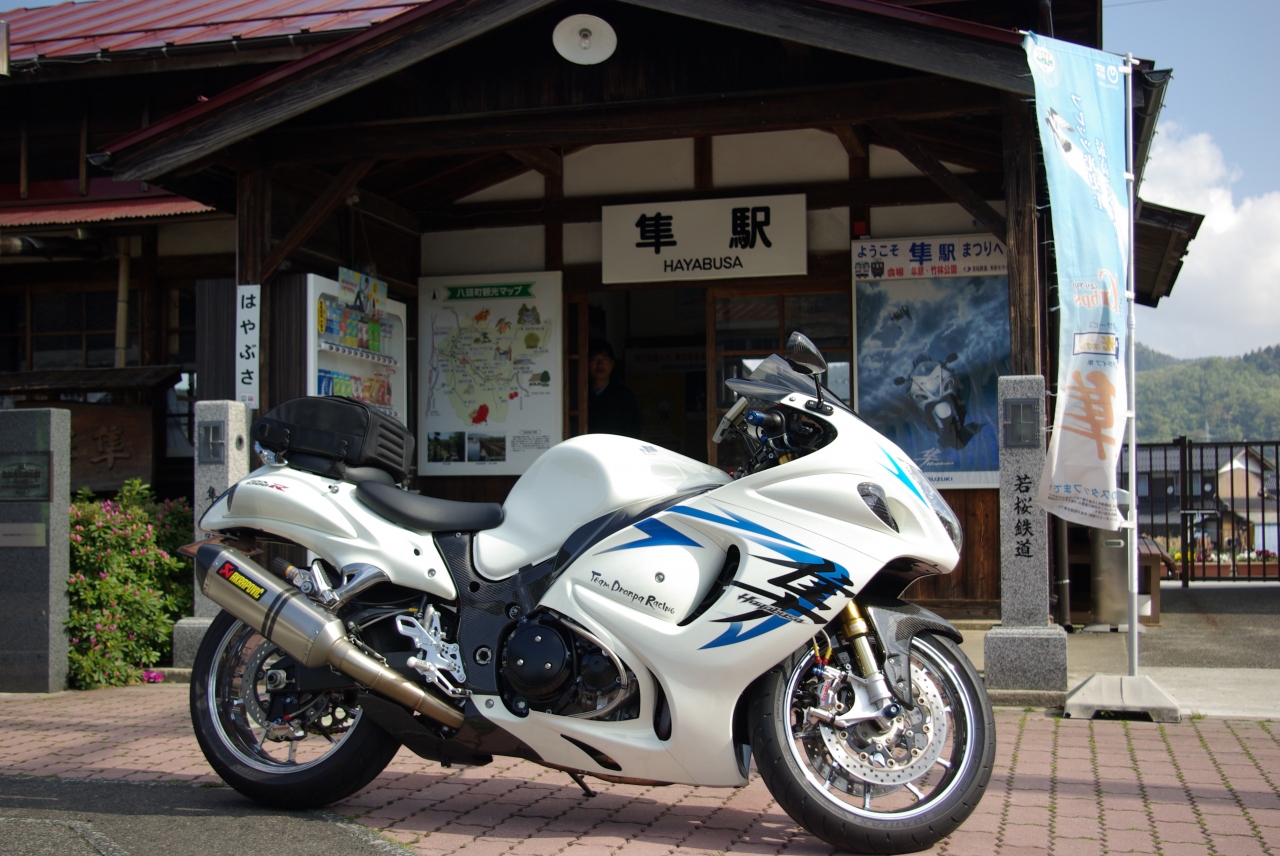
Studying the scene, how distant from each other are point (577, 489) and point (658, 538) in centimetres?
33

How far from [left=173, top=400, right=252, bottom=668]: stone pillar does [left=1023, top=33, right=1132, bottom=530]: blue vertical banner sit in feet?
15.1

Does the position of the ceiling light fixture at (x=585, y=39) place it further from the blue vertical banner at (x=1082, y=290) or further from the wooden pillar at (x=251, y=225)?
the blue vertical banner at (x=1082, y=290)

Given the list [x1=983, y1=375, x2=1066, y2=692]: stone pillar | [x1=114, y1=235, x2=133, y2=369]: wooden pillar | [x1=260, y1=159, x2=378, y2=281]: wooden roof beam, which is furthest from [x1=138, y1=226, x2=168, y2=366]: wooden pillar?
[x1=983, y1=375, x2=1066, y2=692]: stone pillar

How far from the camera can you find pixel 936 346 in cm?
816

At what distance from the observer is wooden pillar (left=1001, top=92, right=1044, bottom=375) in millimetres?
6098

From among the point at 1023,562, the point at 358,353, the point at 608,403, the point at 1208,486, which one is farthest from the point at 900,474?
the point at 1208,486

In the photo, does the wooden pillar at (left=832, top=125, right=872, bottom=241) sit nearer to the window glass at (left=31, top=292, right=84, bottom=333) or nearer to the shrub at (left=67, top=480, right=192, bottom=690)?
the shrub at (left=67, top=480, right=192, bottom=690)

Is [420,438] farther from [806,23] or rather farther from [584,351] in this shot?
[806,23]

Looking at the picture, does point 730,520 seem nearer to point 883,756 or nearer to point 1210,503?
point 883,756

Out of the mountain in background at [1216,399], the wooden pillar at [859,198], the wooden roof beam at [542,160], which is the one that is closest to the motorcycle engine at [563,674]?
the wooden roof beam at [542,160]

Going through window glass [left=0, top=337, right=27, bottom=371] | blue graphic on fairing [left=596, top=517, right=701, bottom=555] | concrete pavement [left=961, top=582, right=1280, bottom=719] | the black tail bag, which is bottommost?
concrete pavement [left=961, top=582, right=1280, bottom=719]

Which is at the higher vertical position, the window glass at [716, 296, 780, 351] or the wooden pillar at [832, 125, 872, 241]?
the wooden pillar at [832, 125, 872, 241]

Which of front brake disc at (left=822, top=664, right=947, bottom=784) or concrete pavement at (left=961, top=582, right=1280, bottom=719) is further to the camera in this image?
concrete pavement at (left=961, top=582, right=1280, bottom=719)

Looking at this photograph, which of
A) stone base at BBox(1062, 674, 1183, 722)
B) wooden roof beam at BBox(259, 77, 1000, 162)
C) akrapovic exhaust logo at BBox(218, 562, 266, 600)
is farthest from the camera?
wooden roof beam at BBox(259, 77, 1000, 162)
